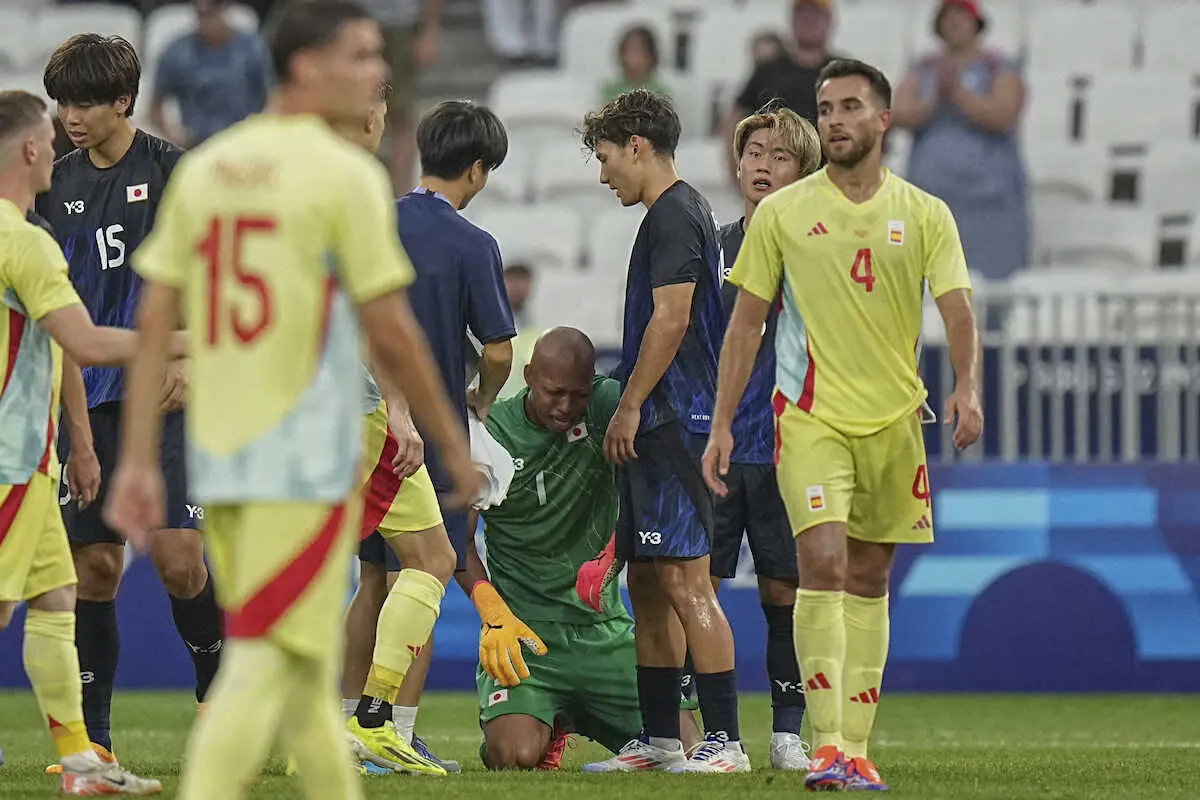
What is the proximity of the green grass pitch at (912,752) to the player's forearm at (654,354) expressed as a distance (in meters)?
1.31

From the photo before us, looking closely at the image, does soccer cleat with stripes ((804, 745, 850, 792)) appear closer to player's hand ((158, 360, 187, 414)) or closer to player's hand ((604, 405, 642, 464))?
player's hand ((604, 405, 642, 464))

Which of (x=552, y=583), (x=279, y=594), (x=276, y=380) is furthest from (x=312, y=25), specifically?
(x=552, y=583)

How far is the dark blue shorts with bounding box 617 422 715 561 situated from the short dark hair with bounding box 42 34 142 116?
2160 mm

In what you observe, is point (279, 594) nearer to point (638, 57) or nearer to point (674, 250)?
point (674, 250)

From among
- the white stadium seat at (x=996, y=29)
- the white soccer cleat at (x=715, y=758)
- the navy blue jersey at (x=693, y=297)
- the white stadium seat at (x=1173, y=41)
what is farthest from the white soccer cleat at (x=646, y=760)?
the white stadium seat at (x=1173, y=41)

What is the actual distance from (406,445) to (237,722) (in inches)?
101

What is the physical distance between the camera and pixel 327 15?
14.0 ft

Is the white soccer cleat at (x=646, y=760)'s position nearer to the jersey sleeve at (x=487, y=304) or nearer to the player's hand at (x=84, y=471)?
the jersey sleeve at (x=487, y=304)

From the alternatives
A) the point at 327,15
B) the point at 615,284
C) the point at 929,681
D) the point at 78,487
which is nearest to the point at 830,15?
the point at 615,284

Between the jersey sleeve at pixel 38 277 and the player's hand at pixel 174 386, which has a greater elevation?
the jersey sleeve at pixel 38 277

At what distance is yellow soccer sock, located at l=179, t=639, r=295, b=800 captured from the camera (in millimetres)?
3941

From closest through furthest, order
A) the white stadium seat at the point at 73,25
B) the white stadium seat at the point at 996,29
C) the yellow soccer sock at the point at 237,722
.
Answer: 1. the yellow soccer sock at the point at 237,722
2. the white stadium seat at the point at 996,29
3. the white stadium seat at the point at 73,25

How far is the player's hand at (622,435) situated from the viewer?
686cm

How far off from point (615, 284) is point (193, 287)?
28.2 feet
